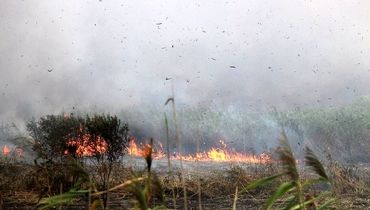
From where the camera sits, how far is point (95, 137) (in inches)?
629

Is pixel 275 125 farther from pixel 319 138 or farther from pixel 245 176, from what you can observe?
pixel 245 176

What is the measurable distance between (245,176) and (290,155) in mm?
12725

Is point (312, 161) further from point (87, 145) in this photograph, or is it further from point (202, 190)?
point (87, 145)

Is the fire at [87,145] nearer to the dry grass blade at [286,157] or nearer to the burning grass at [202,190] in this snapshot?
the burning grass at [202,190]

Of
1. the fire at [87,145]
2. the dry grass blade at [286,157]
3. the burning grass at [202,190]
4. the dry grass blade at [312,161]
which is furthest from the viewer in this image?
the fire at [87,145]

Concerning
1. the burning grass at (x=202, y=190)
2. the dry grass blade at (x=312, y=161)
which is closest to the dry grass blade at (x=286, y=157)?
the dry grass blade at (x=312, y=161)

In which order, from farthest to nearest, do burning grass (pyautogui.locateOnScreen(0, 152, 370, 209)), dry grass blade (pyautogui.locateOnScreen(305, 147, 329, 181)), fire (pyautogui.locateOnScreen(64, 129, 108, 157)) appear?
fire (pyautogui.locateOnScreen(64, 129, 108, 157)), burning grass (pyautogui.locateOnScreen(0, 152, 370, 209)), dry grass blade (pyautogui.locateOnScreen(305, 147, 329, 181))

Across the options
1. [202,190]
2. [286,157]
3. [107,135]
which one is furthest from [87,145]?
[286,157]

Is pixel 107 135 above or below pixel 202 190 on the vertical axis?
above

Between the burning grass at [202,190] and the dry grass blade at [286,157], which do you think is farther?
the burning grass at [202,190]

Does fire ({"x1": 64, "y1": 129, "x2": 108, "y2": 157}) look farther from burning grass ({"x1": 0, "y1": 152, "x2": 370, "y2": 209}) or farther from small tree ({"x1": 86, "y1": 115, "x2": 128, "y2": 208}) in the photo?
burning grass ({"x1": 0, "y1": 152, "x2": 370, "y2": 209})

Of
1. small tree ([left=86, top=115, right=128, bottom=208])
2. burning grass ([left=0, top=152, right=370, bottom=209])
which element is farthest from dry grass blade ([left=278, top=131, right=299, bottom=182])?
small tree ([left=86, top=115, right=128, bottom=208])

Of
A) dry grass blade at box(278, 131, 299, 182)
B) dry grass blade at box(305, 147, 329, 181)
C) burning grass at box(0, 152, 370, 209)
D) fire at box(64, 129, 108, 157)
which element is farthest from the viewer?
fire at box(64, 129, 108, 157)

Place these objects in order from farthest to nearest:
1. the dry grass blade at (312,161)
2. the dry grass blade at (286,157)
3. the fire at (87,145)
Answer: the fire at (87,145) < the dry grass blade at (312,161) < the dry grass blade at (286,157)
